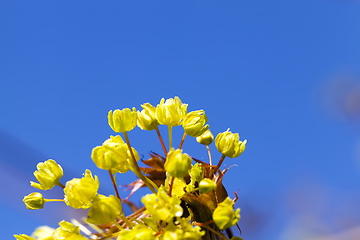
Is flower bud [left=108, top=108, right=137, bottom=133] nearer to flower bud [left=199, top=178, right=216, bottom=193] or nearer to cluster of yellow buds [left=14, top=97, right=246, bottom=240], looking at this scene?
cluster of yellow buds [left=14, top=97, right=246, bottom=240]

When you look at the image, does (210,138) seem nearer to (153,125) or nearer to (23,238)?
(153,125)

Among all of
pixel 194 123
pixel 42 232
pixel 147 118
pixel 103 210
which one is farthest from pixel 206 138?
pixel 42 232

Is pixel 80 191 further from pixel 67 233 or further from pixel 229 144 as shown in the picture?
pixel 229 144

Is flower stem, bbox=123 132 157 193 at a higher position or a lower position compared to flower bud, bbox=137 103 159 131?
lower

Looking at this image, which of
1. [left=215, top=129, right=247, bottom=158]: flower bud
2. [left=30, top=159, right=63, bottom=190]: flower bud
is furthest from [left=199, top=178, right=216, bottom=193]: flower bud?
[left=30, top=159, right=63, bottom=190]: flower bud

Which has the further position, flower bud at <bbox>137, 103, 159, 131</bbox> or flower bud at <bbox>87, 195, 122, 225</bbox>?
flower bud at <bbox>137, 103, 159, 131</bbox>

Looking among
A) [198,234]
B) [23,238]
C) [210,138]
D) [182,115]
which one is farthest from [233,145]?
[23,238]
